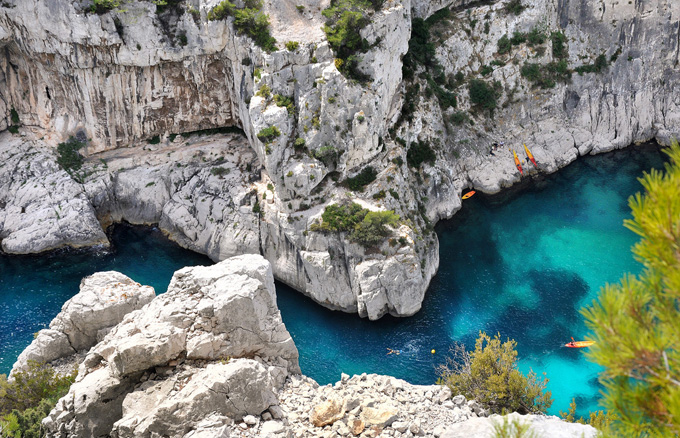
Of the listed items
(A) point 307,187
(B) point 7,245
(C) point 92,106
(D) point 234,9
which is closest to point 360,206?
(A) point 307,187

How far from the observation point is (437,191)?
4803 cm

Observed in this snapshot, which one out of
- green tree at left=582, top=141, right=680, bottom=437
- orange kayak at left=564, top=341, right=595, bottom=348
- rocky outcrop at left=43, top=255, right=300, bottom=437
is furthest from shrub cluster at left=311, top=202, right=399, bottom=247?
green tree at left=582, top=141, right=680, bottom=437

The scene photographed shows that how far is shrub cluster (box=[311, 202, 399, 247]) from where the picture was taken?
132 ft

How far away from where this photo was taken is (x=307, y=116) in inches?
1623

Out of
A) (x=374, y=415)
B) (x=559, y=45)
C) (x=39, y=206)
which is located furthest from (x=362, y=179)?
(x=39, y=206)

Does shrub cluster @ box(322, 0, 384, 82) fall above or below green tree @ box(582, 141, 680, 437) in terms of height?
above

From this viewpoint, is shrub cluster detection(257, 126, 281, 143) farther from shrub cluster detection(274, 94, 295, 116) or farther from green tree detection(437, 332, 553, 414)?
green tree detection(437, 332, 553, 414)

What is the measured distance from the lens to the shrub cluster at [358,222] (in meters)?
40.1

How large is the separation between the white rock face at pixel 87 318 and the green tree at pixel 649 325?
23248 millimetres

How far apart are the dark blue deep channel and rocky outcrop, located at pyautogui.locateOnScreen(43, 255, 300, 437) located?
13997 mm

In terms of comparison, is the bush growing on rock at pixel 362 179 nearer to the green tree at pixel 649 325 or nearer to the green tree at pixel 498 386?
the green tree at pixel 498 386

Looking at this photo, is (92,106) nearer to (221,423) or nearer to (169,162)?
(169,162)

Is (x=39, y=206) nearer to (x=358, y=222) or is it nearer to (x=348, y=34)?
(x=358, y=222)

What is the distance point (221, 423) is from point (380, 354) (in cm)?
1972
